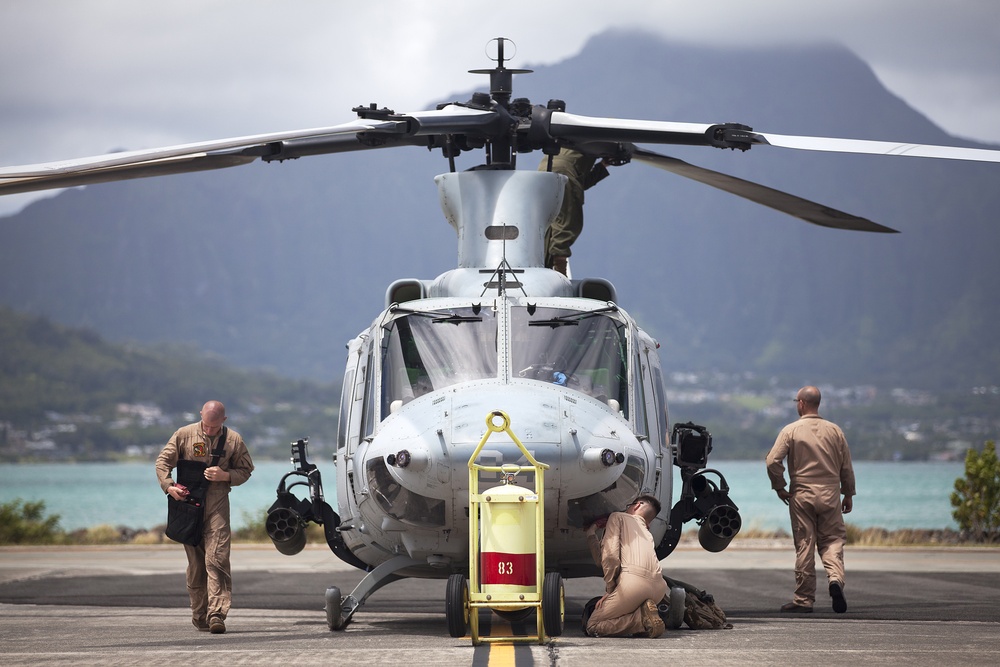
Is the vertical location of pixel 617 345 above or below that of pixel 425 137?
below

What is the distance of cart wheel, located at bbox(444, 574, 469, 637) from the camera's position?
1066 centimetres

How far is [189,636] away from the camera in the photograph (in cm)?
1130

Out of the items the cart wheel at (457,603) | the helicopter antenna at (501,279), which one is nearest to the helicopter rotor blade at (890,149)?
the helicopter antenna at (501,279)

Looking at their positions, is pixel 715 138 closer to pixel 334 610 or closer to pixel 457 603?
pixel 457 603

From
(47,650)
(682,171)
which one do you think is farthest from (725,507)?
(47,650)

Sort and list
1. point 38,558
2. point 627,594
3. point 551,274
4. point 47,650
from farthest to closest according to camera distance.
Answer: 1. point 38,558
2. point 551,274
3. point 627,594
4. point 47,650

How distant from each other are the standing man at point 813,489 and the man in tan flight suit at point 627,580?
268cm

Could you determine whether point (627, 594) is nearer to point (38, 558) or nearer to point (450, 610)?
Result: point (450, 610)

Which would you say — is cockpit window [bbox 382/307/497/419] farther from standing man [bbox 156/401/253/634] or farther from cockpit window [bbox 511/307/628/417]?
standing man [bbox 156/401/253/634]

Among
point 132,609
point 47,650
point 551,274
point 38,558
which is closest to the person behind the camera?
point 47,650

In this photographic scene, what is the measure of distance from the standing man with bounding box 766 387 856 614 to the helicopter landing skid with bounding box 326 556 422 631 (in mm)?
3595

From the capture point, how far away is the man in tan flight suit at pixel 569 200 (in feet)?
51.3

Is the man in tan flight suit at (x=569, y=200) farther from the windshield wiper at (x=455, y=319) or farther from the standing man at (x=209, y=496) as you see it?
the standing man at (x=209, y=496)

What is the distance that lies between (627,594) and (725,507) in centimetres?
207
